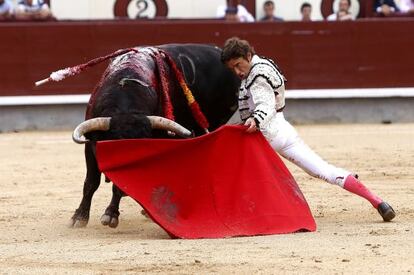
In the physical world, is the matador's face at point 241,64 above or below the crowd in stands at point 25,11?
above

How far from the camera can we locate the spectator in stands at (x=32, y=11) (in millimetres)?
11133

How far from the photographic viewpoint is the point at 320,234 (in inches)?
194

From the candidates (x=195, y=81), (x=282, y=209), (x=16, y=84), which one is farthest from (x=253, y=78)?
(x=16, y=84)

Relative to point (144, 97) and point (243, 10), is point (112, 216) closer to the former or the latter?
point (144, 97)

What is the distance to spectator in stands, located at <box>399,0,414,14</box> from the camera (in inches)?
463

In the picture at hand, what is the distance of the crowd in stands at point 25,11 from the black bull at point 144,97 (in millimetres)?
4784

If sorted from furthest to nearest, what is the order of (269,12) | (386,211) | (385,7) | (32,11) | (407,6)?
(407,6)
(385,7)
(269,12)
(32,11)
(386,211)

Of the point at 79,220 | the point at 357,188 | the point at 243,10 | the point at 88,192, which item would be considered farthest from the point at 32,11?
the point at 357,188

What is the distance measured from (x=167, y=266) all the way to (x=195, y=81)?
2.33 metres

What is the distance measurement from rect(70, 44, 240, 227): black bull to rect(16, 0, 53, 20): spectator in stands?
15.7ft

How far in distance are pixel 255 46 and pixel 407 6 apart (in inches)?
67.2

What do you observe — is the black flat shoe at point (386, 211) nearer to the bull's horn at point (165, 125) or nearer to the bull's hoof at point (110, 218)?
the bull's horn at point (165, 125)

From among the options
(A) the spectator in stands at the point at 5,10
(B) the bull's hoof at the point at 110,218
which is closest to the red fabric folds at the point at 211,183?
(B) the bull's hoof at the point at 110,218

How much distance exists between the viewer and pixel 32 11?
441 inches
